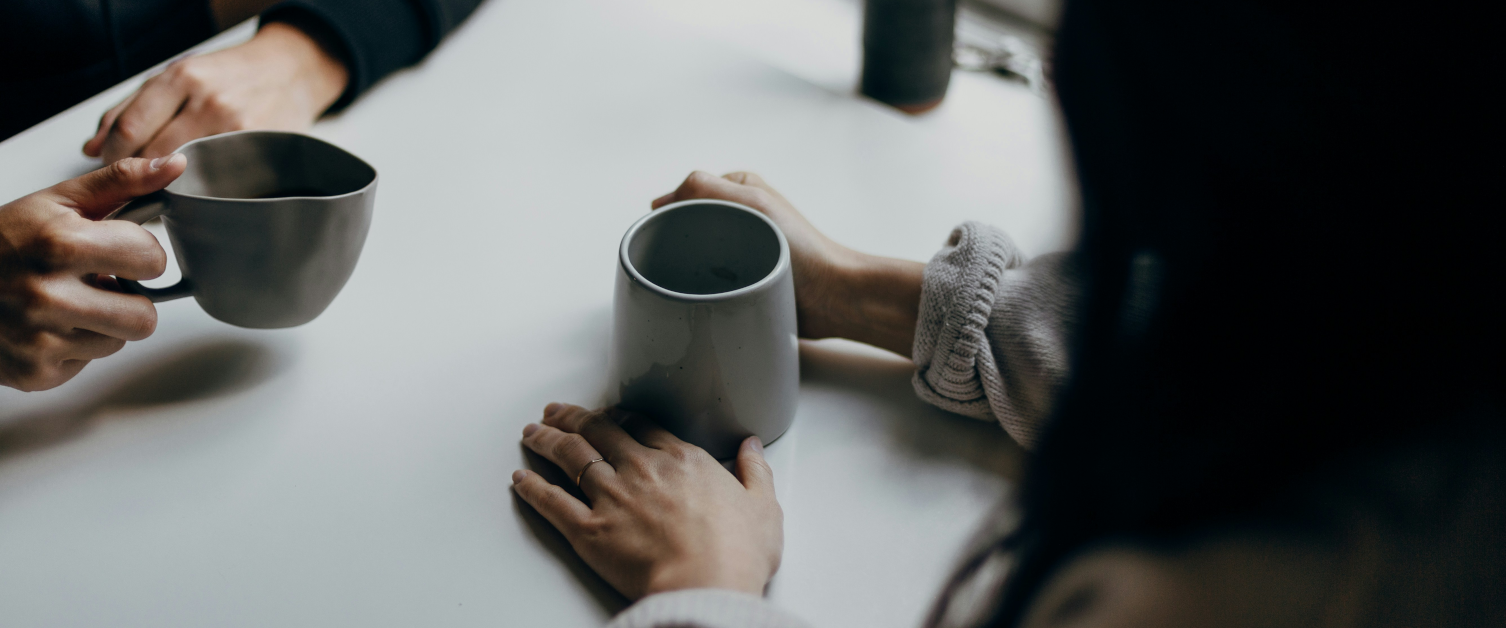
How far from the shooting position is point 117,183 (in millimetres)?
435

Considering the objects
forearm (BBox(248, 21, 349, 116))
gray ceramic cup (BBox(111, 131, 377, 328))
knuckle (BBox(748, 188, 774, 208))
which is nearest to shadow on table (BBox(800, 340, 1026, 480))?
knuckle (BBox(748, 188, 774, 208))

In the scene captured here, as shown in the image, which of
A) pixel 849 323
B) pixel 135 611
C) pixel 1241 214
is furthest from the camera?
pixel 849 323

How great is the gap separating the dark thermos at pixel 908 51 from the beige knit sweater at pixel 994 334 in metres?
0.34

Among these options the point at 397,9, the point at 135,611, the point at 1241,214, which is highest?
the point at 1241,214

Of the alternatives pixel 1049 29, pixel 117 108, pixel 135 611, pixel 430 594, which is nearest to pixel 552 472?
pixel 430 594

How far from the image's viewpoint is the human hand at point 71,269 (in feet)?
1.38

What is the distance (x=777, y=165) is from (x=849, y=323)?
9.1 inches

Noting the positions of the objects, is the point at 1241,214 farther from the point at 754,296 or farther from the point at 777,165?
the point at 777,165

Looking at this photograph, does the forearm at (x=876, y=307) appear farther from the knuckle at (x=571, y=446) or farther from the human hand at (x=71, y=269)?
the human hand at (x=71, y=269)

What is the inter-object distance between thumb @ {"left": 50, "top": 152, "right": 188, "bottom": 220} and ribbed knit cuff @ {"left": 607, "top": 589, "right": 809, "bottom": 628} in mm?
342

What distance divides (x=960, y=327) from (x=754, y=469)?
152 millimetres

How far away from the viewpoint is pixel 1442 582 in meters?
0.25

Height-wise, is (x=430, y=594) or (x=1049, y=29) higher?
(x=1049, y=29)

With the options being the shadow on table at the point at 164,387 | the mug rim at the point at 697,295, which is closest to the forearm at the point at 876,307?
the mug rim at the point at 697,295
